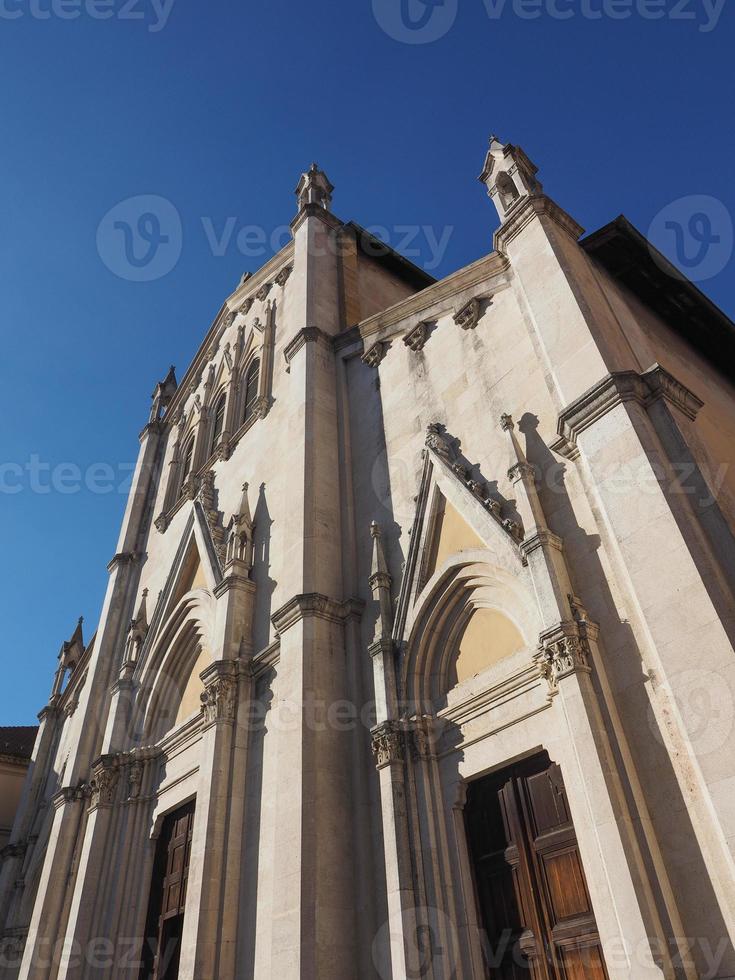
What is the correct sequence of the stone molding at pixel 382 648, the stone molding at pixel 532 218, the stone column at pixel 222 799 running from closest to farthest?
1. the stone column at pixel 222 799
2. the stone molding at pixel 382 648
3. the stone molding at pixel 532 218

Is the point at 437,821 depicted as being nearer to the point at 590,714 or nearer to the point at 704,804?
the point at 590,714

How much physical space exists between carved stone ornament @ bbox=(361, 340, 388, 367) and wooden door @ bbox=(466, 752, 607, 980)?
29.2 feet

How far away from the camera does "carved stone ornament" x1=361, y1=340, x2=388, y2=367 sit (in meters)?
15.6

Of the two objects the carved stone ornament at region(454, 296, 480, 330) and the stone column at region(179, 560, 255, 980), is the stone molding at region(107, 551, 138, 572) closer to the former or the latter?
the stone column at region(179, 560, 255, 980)

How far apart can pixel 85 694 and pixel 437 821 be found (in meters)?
13.4

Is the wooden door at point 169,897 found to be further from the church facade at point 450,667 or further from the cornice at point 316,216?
the cornice at point 316,216

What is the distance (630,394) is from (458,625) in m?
3.99

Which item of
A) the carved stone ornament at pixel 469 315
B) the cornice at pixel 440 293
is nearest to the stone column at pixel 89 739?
the cornice at pixel 440 293

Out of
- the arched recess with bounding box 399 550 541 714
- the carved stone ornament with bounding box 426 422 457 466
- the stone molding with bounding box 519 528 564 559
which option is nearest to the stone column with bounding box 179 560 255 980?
the arched recess with bounding box 399 550 541 714

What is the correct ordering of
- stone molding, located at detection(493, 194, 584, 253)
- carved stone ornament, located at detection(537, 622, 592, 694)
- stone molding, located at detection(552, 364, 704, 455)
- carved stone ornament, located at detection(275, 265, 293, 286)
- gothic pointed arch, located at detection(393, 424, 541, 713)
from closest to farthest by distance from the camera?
carved stone ornament, located at detection(537, 622, 592, 694), stone molding, located at detection(552, 364, 704, 455), gothic pointed arch, located at detection(393, 424, 541, 713), stone molding, located at detection(493, 194, 584, 253), carved stone ornament, located at detection(275, 265, 293, 286)

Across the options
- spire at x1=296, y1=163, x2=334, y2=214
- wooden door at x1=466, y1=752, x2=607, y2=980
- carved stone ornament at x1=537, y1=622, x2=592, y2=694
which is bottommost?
wooden door at x1=466, y1=752, x2=607, y2=980

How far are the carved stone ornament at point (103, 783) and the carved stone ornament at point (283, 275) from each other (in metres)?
13.6

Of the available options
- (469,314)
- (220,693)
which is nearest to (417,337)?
(469,314)

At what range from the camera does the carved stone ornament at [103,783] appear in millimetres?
15805
